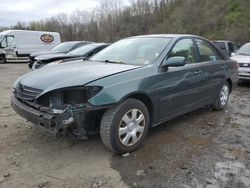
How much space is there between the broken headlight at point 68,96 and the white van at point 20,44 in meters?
17.0

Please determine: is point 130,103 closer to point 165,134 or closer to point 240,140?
point 165,134

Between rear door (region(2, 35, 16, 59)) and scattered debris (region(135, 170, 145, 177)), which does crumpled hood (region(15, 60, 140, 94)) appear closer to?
scattered debris (region(135, 170, 145, 177))

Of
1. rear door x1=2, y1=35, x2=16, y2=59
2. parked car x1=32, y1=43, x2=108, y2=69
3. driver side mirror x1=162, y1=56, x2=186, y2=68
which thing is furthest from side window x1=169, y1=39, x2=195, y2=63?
rear door x1=2, y1=35, x2=16, y2=59

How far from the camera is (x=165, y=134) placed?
4398 millimetres

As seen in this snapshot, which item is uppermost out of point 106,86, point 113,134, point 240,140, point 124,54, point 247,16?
point 247,16

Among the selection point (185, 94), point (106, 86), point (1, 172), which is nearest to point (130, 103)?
point (106, 86)

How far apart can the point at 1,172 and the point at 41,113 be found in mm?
804

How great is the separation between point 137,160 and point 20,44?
19213 millimetres

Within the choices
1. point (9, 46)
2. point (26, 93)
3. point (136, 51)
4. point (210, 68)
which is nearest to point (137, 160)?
point (26, 93)

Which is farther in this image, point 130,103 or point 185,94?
point 185,94

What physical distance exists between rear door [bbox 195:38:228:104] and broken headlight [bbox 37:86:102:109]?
2.38 m

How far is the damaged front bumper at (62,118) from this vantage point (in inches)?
123

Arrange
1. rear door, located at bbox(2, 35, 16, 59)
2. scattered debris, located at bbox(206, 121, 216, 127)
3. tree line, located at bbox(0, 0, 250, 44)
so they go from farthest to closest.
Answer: tree line, located at bbox(0, 0, 250, 44) → rear door, located at bbox(2, 35, 16, 59) → scattered debris, located at bbox(206, 121, 216, 127)

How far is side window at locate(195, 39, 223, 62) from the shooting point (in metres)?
5.09
